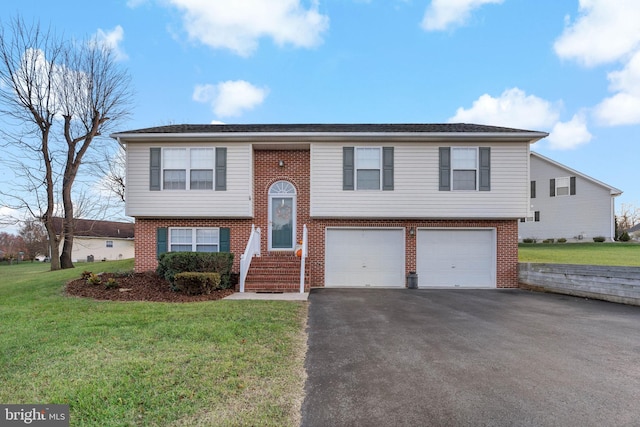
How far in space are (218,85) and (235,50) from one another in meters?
3.33

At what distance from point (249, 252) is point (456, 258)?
288 inches

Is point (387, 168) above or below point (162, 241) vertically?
above

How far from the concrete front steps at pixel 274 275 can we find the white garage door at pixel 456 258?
4384 millimetres

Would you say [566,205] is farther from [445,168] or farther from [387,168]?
[387,168]

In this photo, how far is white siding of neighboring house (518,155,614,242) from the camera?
2288 cm

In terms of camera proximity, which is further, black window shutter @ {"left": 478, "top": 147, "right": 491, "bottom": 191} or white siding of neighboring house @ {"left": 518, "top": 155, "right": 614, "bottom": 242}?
white siding of neighboring house @ {"left": 518, "top": 155, "right": 614, "bottom": 242}

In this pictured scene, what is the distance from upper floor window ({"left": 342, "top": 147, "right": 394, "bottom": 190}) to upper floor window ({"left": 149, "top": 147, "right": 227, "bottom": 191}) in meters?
4.31

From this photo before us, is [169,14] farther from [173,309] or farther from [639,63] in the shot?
[639,63]

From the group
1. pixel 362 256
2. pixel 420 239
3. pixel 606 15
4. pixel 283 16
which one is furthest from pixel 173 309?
pixel 606 15

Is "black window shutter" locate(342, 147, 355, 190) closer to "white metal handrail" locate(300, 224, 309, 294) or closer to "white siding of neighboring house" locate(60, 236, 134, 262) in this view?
"white metal handrail" locate(300, 224, 309, 294)

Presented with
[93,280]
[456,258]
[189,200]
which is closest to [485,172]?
[456,258]

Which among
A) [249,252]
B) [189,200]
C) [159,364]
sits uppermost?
[189,200]

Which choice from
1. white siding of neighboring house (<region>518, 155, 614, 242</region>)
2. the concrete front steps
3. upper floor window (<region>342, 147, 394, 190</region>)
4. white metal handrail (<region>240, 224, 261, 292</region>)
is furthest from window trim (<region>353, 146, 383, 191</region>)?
white siding of neighboring house (<region>518, 155, 614, 242</region>)

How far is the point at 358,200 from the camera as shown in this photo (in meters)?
11.3
